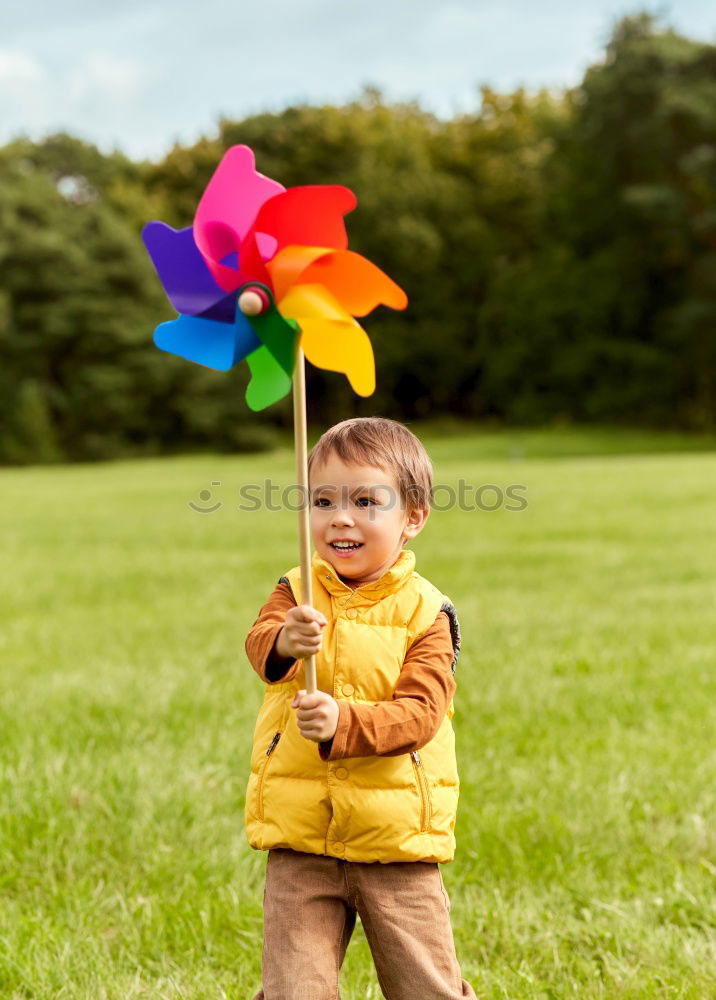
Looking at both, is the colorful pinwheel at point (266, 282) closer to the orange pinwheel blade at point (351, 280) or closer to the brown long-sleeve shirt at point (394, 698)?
the orange pinwheel blade at point (351, 280)

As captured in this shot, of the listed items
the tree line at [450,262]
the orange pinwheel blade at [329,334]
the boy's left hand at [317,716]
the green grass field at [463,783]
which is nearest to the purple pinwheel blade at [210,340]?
the orange pinwheel blade at [329,334]

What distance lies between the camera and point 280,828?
2084 mm

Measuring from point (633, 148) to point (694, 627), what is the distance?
34.9m

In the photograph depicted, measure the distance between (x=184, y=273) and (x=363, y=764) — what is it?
104cm

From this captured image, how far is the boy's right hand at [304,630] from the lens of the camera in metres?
1.93

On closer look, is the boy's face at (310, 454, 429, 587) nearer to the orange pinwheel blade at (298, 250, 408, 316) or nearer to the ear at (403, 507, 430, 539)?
the ear at (403, 507, 430, 539)

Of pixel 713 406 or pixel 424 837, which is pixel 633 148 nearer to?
pixel 713 406

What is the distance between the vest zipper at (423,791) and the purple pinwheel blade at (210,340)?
0.87 m

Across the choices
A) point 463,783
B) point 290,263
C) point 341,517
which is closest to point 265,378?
point 290,263

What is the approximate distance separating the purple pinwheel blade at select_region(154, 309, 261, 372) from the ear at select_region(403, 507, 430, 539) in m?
0.54

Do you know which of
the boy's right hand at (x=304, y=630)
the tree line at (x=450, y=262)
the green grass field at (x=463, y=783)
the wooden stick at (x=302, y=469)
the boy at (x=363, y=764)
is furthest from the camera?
the tree line at (x=450, y=262)

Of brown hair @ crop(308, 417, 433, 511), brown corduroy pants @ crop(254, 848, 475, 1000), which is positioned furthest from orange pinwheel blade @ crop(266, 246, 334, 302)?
brown corduroy pants @ crop(254, 848, 475, 1000)

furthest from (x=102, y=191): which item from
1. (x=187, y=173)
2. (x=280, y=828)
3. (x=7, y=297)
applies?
(x=280, y=828)

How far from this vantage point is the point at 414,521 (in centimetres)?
229
